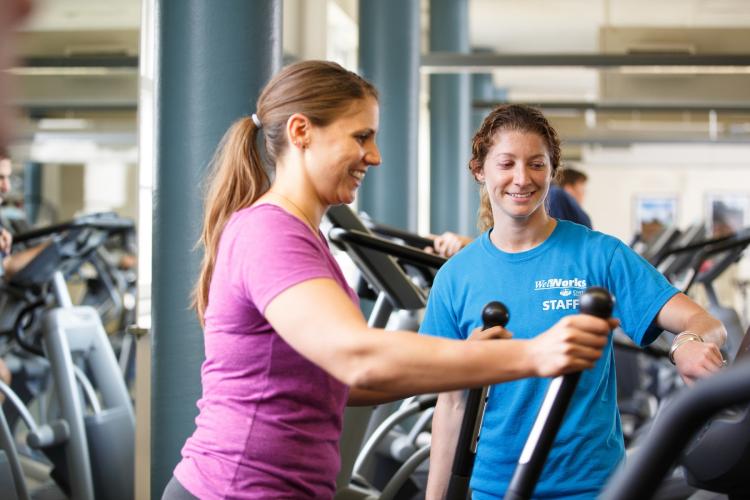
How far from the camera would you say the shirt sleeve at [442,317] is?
1682mm

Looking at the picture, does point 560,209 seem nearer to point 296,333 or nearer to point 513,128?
point 513,128

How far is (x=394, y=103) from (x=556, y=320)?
3.75 metres

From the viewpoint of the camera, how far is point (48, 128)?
32.7 ft

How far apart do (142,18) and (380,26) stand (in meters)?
2.47

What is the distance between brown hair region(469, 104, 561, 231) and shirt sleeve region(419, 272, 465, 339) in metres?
0.24

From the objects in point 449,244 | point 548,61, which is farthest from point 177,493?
point 548,61

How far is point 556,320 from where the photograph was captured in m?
1.59

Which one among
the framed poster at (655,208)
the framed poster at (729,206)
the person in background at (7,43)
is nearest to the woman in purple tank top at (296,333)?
the person in background at (7,43)

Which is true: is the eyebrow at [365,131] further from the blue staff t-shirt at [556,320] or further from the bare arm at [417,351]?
the blue staff t-shirt at [556,320]

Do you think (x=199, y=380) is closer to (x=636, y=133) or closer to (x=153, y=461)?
(x=153, y=461)

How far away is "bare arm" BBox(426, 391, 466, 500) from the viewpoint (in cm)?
162

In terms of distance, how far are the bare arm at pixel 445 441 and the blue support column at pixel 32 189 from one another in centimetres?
877

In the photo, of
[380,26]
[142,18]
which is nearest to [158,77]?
[142,18]

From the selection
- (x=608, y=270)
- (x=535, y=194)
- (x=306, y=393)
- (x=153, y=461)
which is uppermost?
(x=535, y=194)
